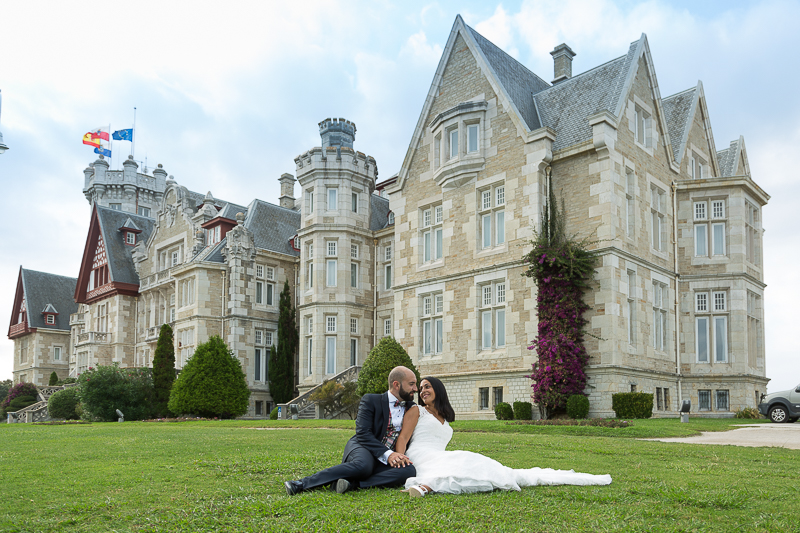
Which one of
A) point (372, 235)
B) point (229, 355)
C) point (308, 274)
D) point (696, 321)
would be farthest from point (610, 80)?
point (229, 355)

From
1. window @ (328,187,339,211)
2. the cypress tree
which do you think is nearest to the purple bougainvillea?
window @ (328,187,339,211)

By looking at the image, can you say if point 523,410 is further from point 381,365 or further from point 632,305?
point 632,305

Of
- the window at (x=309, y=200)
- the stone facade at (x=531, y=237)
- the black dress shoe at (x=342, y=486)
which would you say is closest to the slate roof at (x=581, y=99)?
the stone facade at (x=531, y=237)

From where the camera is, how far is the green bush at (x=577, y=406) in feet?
71.9

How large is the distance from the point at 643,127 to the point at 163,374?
78.3ft

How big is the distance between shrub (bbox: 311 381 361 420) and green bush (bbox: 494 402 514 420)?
612cm

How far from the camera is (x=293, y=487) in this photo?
6824mm

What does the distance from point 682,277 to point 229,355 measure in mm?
18914

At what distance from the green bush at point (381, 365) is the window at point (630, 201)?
28.9ft

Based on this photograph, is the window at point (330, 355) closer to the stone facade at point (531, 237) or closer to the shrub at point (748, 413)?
the stone facade at point (531, 237)

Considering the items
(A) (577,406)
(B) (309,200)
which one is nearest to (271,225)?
(B) (309,200)

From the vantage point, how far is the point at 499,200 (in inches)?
1018

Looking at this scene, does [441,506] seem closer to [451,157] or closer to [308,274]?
[451,157]

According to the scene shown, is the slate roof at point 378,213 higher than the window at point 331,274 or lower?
higher
